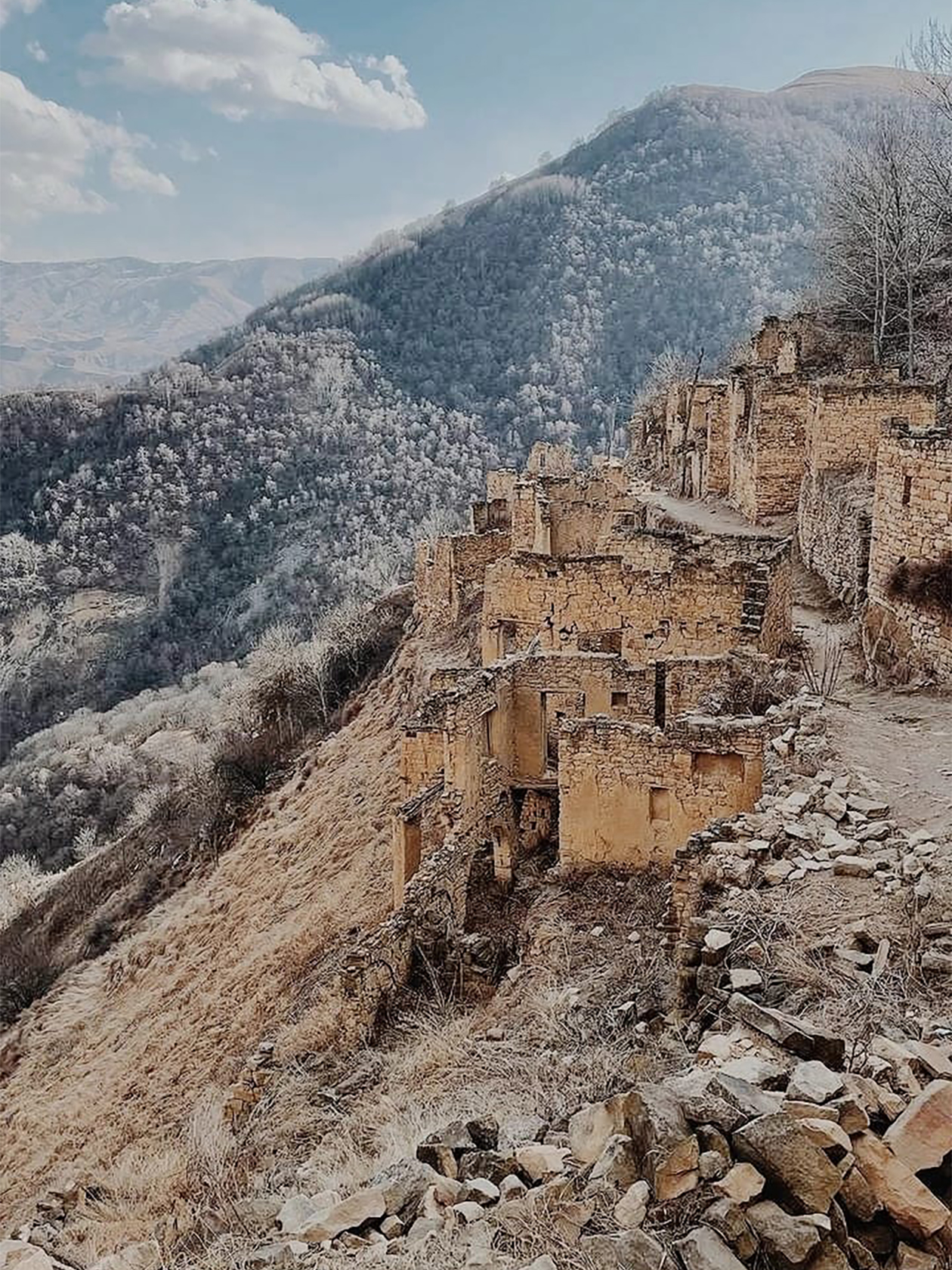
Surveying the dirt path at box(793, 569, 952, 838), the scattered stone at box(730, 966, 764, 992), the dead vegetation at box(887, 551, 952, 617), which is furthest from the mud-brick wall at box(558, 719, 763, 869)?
the dead vegetation at box(887, 551, 952, 617)

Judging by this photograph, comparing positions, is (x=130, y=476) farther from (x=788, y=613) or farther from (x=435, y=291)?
(x=788, y=613)

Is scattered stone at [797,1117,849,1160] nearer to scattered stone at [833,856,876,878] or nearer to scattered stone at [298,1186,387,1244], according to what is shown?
scattered stone at [298,1186,387,1244]

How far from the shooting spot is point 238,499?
303 ft

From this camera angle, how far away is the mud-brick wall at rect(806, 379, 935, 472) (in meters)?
18.2

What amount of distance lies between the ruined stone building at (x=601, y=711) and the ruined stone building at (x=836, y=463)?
145 centimetres

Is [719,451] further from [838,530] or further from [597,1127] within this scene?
[597,1127]

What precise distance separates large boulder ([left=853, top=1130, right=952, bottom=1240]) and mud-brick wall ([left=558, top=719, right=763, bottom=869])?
5032mm

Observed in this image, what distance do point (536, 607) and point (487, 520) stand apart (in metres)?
12.8

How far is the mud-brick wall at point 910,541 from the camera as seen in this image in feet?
40.1

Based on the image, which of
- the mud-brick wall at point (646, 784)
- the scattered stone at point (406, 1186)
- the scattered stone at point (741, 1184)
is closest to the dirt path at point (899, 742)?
the mud-brick wall at point (646, 784)

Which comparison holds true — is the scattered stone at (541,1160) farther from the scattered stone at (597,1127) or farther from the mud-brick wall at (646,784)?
the mud-brick wall at (646,784)

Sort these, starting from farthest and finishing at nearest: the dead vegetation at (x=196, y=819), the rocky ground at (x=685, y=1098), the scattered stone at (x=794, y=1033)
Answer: the dead vegetation at (x=196, y=819), the scattered stone at (x=794, y=1033), the rocky ground at (x=685, y=1098)

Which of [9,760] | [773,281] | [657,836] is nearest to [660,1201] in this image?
[657,836]

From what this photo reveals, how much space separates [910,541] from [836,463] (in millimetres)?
6725
